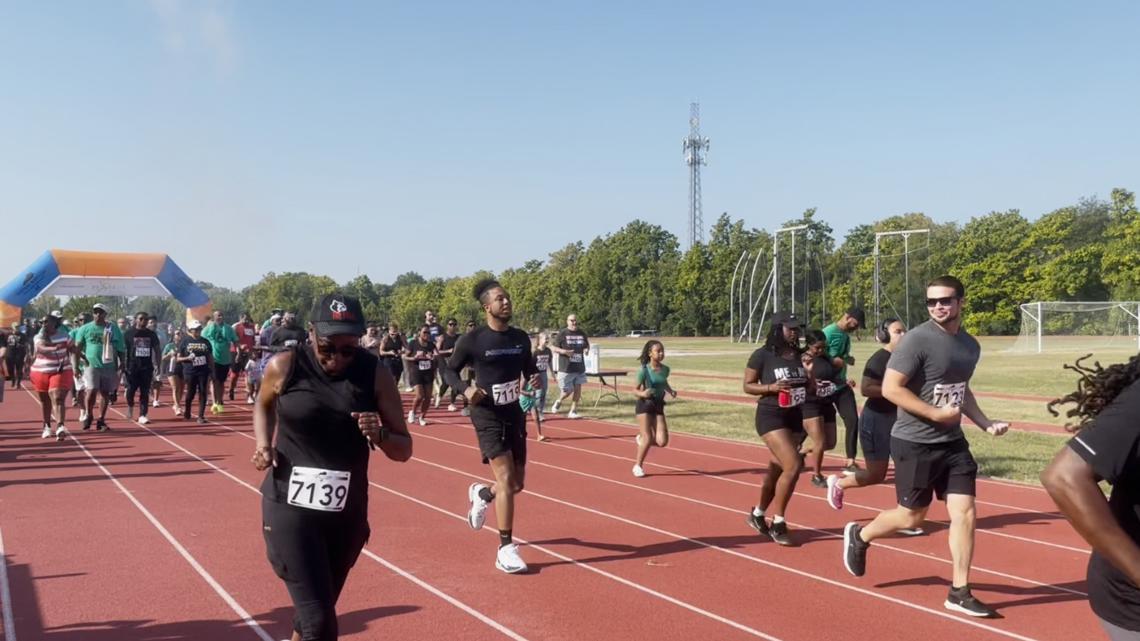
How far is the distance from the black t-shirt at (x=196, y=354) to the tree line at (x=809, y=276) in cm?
3558

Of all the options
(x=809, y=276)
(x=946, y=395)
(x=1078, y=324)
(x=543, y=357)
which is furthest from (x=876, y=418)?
(x=809, y=276)

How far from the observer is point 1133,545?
2.52m

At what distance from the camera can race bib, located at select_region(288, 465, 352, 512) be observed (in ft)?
13.3

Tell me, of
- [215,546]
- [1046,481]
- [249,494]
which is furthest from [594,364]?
[1046,481]

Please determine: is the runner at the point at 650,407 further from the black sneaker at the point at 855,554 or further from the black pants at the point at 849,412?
the black sneaker at the point at 855,554

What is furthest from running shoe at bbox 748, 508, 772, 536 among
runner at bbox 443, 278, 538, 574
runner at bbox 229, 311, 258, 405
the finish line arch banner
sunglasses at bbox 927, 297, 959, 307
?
the finish line arch banner

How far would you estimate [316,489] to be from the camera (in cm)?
406

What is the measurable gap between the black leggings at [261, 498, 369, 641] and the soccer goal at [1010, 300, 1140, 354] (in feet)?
178

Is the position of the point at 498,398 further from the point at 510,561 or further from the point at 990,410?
the point at 990,410

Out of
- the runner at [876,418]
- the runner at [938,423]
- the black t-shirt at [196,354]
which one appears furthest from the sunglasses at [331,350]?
the black t-shirt at [196,354]

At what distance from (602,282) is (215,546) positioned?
10154 centimetres

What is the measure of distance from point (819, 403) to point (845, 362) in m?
1.27

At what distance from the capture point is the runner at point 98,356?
50.4 feet

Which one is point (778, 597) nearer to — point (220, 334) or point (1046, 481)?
point (1046, 481)
